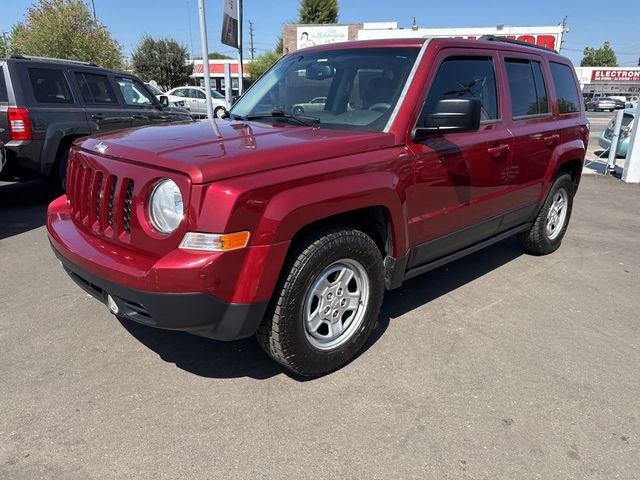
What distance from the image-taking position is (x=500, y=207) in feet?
13.1

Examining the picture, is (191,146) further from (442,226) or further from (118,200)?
(442,226)

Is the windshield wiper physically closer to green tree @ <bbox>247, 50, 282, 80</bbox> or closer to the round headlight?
the round headlight

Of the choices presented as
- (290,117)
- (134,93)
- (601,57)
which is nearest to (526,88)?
(290,117)

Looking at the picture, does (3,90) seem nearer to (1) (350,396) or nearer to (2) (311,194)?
(2) (311,194)

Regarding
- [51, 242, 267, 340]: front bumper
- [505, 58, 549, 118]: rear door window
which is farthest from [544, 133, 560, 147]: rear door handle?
[51, 242, 267, 340]: front bumper

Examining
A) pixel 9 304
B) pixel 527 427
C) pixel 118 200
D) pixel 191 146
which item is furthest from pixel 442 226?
pixel 9 304

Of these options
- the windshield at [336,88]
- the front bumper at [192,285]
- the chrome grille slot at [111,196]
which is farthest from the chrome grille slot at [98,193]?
the windshield at [336,88]

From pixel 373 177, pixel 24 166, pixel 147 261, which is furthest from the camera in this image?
pixel 24 166

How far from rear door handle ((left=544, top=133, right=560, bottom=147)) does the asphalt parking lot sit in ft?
4.43

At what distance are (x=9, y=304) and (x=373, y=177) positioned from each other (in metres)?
2.98

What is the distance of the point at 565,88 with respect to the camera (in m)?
4.88

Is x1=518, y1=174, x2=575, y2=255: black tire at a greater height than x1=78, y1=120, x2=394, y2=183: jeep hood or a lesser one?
lesser

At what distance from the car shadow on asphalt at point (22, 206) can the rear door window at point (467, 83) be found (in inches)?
192

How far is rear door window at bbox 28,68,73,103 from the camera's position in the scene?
646 centimetres
